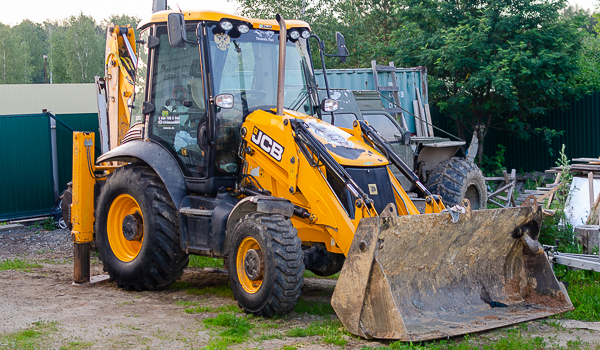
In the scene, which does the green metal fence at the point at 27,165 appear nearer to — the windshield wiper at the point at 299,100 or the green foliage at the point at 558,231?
the windshield wiper at the point at 299,100

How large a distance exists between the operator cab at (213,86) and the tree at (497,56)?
9.05 m

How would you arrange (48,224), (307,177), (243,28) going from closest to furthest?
(307,177) < (243,28) < (48,224)

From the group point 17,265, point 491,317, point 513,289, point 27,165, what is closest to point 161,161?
point 17,265

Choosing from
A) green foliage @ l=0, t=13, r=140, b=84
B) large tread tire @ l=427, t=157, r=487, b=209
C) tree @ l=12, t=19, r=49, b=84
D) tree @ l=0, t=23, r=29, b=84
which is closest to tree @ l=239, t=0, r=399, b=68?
large tread tire @ l=427, t=157, r=487, b=209

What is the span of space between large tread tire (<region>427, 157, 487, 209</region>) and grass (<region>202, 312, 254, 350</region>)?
16.0ft

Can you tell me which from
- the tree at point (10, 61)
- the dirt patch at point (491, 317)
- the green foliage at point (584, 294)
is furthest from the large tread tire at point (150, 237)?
the tree at point (10, 61)

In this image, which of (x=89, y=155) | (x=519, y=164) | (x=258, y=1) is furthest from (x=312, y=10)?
(x=89, y=155)

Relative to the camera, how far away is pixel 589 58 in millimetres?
19875

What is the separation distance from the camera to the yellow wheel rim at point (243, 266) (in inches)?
229

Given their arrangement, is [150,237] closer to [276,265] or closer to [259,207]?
[259,207]

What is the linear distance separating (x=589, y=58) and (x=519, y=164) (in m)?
5.20

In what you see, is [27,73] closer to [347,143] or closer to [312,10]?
[312,10]

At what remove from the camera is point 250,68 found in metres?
6.77

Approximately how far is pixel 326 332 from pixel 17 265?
224 inches
